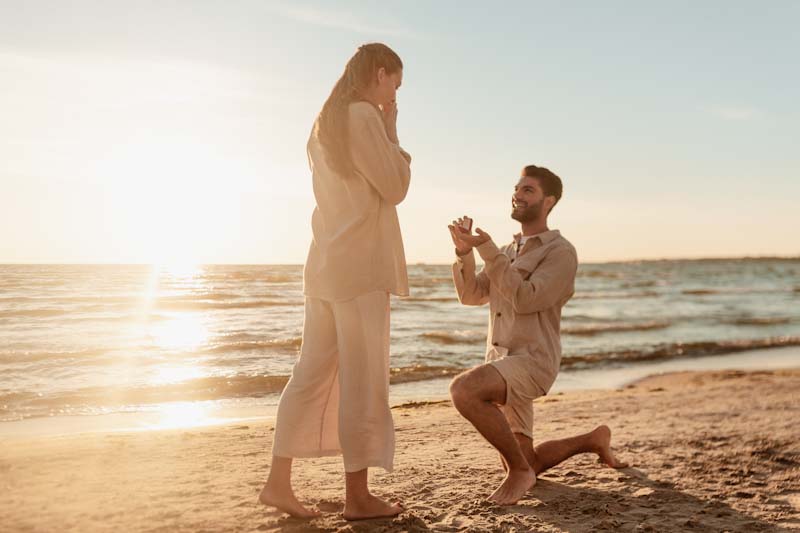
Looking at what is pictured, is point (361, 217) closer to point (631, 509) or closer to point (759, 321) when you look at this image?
point (631, 509)

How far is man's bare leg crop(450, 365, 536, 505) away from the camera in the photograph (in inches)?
145

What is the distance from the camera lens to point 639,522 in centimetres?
349

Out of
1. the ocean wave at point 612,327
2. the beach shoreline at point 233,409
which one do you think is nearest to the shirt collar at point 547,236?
the beach shoreline at point 233,409

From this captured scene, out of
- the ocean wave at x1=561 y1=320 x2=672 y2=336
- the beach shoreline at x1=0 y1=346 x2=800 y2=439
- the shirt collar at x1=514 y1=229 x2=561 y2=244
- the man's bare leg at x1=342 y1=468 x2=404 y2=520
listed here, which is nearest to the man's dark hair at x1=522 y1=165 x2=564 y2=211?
the shirt collar at x1=514 y1=229 x2=561 y2=244

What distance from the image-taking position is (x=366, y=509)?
10.8 ft

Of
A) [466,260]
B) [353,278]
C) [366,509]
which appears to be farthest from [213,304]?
[353,278]

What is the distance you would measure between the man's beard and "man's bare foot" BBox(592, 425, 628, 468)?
54.4 inches

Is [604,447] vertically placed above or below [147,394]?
above

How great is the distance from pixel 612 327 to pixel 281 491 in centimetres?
1573

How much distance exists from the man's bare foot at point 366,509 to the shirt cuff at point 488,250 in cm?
133

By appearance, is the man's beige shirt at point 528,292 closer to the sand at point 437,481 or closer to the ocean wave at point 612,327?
the sand at point 437,481

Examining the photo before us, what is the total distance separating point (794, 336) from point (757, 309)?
30.4 ft

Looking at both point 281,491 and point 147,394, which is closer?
point 281,491

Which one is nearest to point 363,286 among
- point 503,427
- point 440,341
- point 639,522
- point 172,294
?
point 503,427
